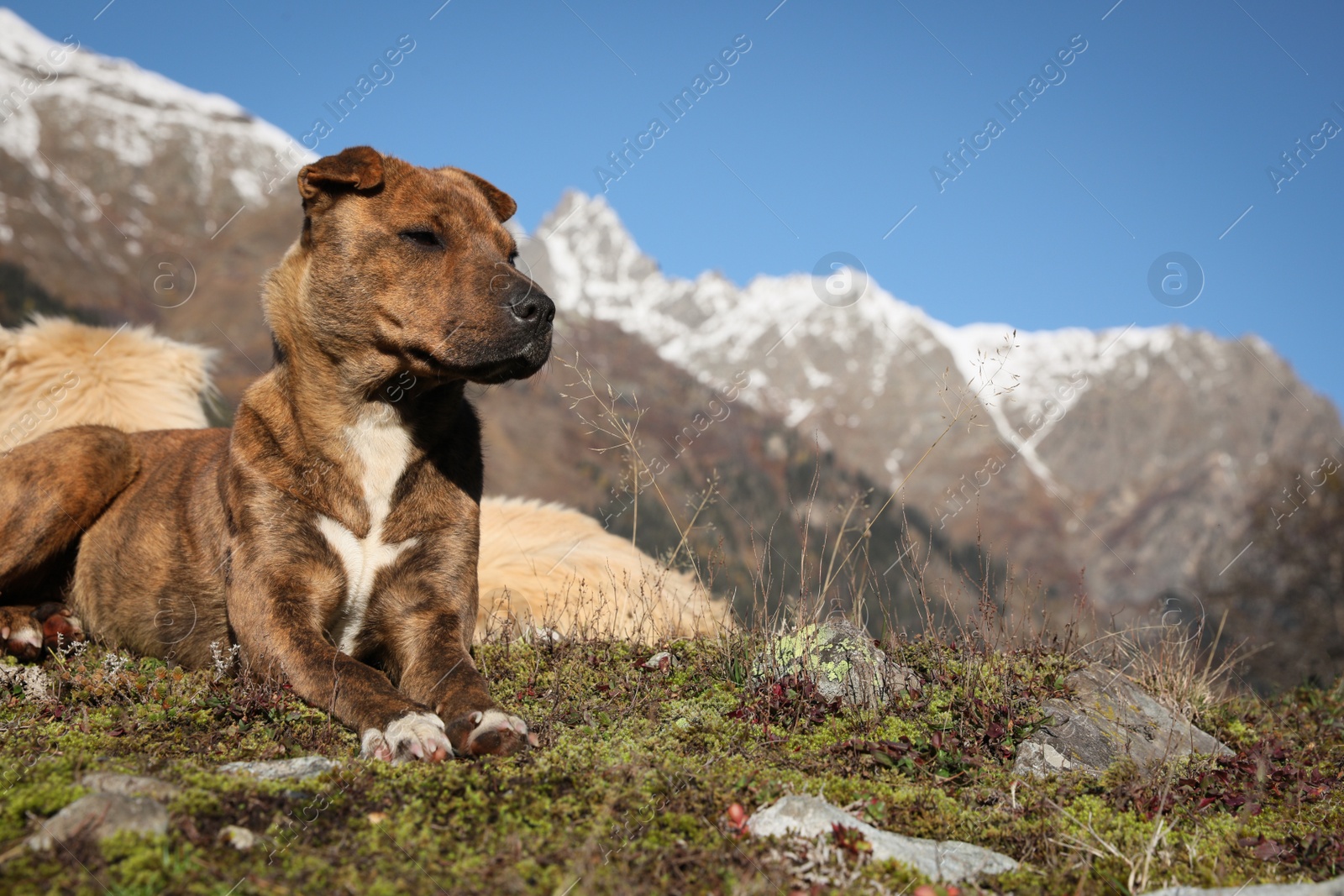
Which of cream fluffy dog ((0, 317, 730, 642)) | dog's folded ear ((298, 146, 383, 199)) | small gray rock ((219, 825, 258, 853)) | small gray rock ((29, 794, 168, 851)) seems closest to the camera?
small gray rock ((29, 794, 168, 851))

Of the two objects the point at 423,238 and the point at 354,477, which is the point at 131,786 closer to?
the point at 354,477

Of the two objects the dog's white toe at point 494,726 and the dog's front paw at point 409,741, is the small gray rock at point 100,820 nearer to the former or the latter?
the dog's front paw at point 409,741

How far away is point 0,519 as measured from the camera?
566 centimetres

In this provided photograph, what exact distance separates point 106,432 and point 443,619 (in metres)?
3.05

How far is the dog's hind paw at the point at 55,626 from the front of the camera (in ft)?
18.4

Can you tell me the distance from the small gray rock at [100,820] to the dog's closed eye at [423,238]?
3.06 meters

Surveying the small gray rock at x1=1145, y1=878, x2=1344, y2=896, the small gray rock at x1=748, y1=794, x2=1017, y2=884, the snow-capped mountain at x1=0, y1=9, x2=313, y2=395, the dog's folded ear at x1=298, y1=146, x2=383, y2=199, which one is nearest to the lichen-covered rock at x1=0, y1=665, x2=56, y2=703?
the dog's folded ear at x1=298, y1=146, x2=383, y2=199

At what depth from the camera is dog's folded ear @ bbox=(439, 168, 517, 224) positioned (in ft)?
19.4

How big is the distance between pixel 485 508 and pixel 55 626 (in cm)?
324

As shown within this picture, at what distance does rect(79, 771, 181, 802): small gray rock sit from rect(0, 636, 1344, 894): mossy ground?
53mm

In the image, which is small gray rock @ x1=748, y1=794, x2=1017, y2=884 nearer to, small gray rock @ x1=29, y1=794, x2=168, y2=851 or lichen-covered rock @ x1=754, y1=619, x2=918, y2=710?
lichen-covered rock @ x1=754, y1=619, x2=918, y2=710

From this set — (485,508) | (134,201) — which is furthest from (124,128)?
(485,508)

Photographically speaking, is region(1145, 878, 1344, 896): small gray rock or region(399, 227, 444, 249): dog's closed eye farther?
region(399, 227, 444, 249): dog's closed eye

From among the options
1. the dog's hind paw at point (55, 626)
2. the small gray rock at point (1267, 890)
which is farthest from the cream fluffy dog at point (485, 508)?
the small gray rock at point (1267, 890)
